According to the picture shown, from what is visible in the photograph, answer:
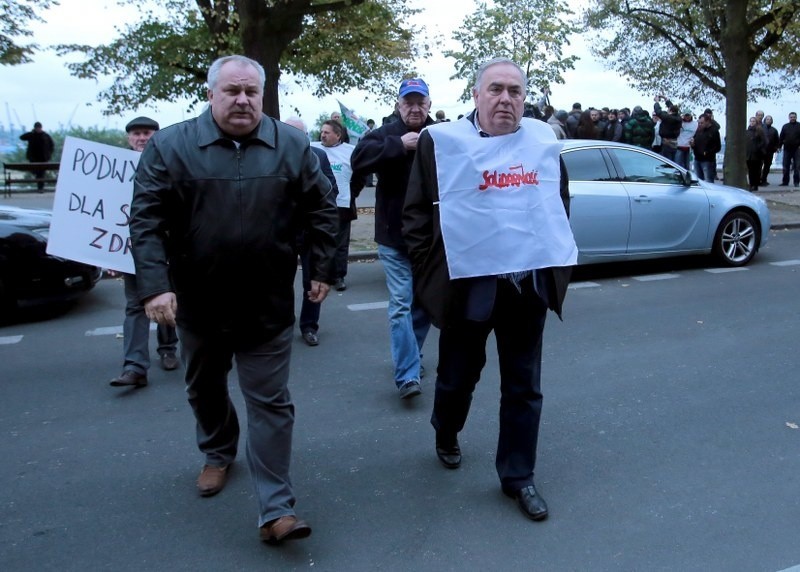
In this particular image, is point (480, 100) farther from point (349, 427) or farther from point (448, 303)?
point (349, 427)

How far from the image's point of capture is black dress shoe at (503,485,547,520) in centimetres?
335

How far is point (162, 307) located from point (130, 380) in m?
2.42

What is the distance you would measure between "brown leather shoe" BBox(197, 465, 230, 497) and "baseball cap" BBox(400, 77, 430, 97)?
2356 millimetres

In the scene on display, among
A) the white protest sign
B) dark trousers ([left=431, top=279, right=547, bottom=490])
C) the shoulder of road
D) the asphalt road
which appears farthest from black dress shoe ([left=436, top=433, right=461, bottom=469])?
the shoulder of road

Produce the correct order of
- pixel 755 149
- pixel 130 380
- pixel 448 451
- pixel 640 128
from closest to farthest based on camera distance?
1. pixel 448 451
2. pixel 130 380
3. pixel 640 128
4. pixel 755 149

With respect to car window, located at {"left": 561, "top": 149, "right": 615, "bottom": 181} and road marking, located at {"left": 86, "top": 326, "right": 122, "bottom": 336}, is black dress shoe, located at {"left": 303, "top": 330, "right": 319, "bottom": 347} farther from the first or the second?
A: car window, located at {"left": 561, "top": 149, "right": 615, "bottom": 181}

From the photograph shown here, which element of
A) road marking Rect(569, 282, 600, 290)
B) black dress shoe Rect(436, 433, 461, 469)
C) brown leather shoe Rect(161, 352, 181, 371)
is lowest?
black dress shoe Rect(436, 433, 461, 469)

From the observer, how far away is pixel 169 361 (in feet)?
18.5

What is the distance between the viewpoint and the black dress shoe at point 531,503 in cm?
335

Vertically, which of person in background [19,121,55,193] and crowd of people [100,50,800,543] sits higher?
person in background [19,121,55,193]

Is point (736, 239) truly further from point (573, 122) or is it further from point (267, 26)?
point (573, 122)

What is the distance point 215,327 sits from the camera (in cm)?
318

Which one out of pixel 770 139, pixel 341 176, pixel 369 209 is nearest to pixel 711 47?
pixel 770 139

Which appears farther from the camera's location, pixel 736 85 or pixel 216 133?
pixel 736 85
